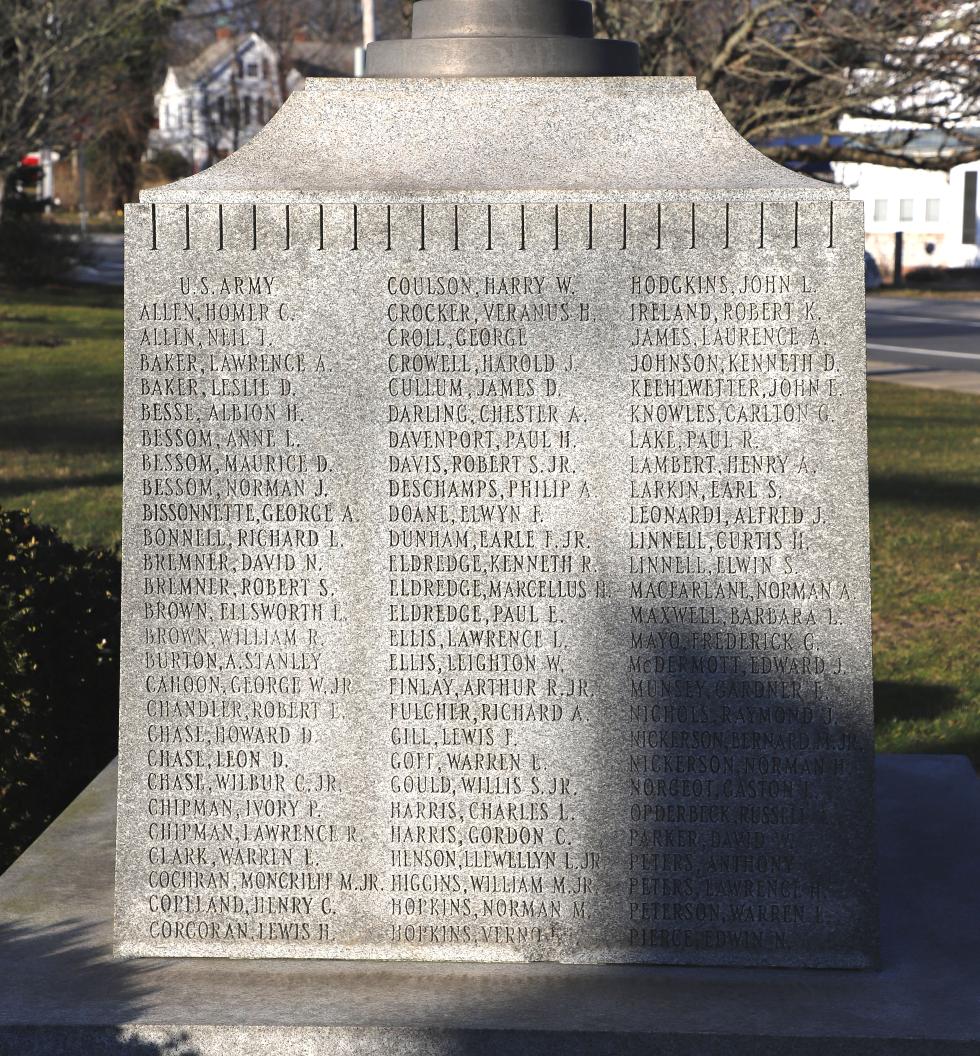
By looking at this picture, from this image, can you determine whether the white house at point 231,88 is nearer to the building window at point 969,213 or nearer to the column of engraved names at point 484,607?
the building window at point 969,213

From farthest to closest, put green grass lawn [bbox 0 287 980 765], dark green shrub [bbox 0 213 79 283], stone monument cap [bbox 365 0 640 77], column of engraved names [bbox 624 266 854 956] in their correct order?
1. dark green shrub [bbox 0 213 79 283]
2. green grass lawn [bbox 0 287 980 765]
3. stone monument cap [bbox 365 0 640 77]
4. column of engraved names [bbox 624 266 854 956]

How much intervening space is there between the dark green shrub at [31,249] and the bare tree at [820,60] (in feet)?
76.2

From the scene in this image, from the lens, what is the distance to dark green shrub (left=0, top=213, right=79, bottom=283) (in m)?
35.1

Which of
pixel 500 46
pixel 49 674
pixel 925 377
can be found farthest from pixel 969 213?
pixel 500 46

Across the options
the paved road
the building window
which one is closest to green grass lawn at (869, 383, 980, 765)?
the paved road

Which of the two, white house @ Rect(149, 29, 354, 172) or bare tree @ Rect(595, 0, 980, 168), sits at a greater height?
white house @ Rect(149, 29, 354, 172)

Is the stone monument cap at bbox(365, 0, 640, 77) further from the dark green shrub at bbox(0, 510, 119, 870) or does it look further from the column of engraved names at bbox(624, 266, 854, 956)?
the dark green shrub at bbox(0, 510, 119, 870)

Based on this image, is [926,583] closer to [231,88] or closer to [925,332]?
[925,332]

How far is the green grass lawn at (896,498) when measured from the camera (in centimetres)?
717

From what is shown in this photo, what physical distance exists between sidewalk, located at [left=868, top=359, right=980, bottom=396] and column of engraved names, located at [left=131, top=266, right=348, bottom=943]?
15.9m

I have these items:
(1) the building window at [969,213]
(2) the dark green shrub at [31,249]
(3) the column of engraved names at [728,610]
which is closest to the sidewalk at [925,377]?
(3) the column of engraved names at [728,610]

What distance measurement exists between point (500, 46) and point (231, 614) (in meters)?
1.41

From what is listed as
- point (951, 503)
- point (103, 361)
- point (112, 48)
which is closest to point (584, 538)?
point (951, 503)

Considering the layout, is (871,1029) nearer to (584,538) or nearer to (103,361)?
(584,538)
